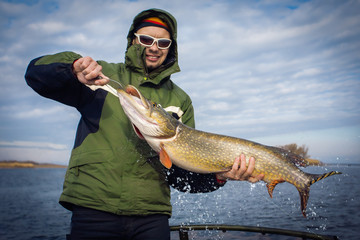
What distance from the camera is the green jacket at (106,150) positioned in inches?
90.8

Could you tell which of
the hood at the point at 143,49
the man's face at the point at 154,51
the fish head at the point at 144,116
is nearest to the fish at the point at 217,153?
the fish head at the point at 144,116

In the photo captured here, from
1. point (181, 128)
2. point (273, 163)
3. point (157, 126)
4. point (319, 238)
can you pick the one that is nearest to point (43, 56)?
point (157, 126)

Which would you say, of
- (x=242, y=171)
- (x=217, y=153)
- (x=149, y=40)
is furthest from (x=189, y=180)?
→ (x=149, y=40)

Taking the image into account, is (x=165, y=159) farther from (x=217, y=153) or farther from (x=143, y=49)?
(x=143, y=49)

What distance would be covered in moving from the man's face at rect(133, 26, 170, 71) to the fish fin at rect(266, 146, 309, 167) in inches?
72.1

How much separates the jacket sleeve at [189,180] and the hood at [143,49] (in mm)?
608

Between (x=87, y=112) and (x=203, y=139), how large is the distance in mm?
1363

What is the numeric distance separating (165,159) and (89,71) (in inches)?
46.0

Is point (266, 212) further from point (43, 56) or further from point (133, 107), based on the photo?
point (43, 56)

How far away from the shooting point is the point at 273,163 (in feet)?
9.43

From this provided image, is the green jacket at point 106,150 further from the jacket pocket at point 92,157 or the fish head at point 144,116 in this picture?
the fish head at point 144,116

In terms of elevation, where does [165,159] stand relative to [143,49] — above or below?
below

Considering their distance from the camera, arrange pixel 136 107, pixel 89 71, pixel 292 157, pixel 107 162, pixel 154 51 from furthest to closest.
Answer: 1. pixel 154 51
2. pixel 292 157
3. pixel 136 107
4. pixel 107 162
5. pixel 89 71

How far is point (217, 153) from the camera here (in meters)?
2.91
